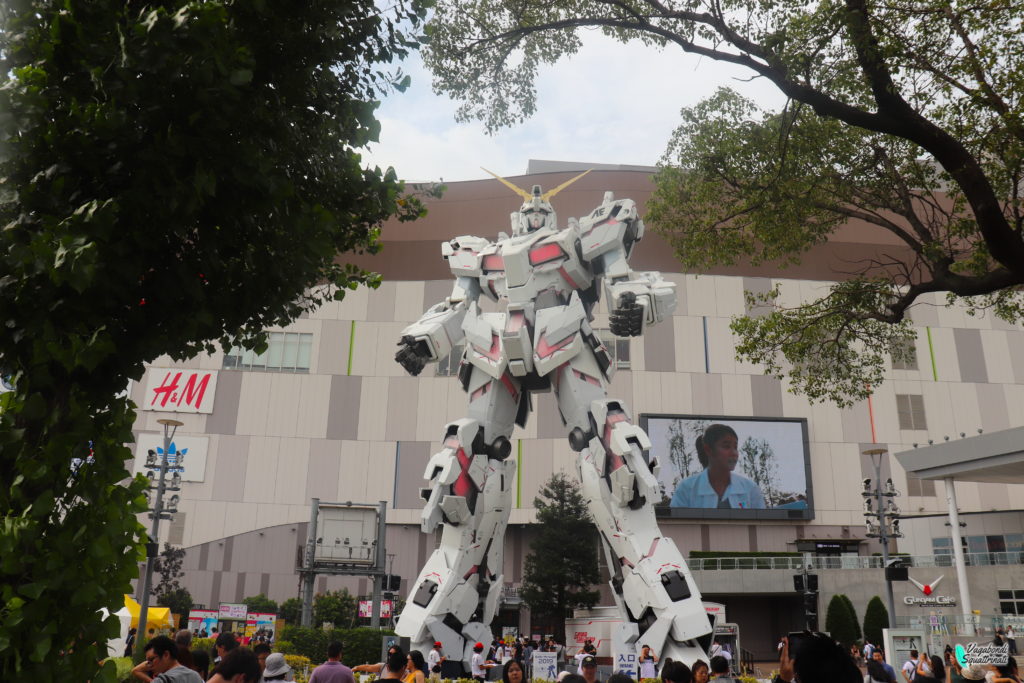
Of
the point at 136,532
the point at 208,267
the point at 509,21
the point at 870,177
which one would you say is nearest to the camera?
the point at 136,532

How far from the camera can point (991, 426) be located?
39.9 m

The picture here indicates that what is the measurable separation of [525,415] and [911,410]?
3448 cm

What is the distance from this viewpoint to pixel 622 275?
34.7ft

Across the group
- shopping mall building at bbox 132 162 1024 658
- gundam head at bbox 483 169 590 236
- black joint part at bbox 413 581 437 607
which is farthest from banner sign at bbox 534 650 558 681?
shopping mall building at bbox 132 162 1024 658

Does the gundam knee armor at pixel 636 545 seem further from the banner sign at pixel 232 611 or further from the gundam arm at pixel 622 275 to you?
the banner sign at pixel 232 611

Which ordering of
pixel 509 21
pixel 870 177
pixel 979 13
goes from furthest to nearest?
pixel 870 177 < pixel 509 21 < pixel 979 13

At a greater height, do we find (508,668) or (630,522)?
(630,522)

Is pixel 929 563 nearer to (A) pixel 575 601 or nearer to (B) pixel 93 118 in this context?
(A) pixel 575 601

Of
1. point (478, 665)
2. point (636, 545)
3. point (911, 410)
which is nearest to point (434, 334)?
point (636, 545)

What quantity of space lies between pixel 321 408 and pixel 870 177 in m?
31.8

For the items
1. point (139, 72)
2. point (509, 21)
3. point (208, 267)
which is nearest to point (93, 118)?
point (139, 72)

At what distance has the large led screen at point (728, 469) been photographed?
37.9m

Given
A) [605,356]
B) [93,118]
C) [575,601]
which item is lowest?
[575,601]

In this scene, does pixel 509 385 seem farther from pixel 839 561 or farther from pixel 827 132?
pixel 839 561
